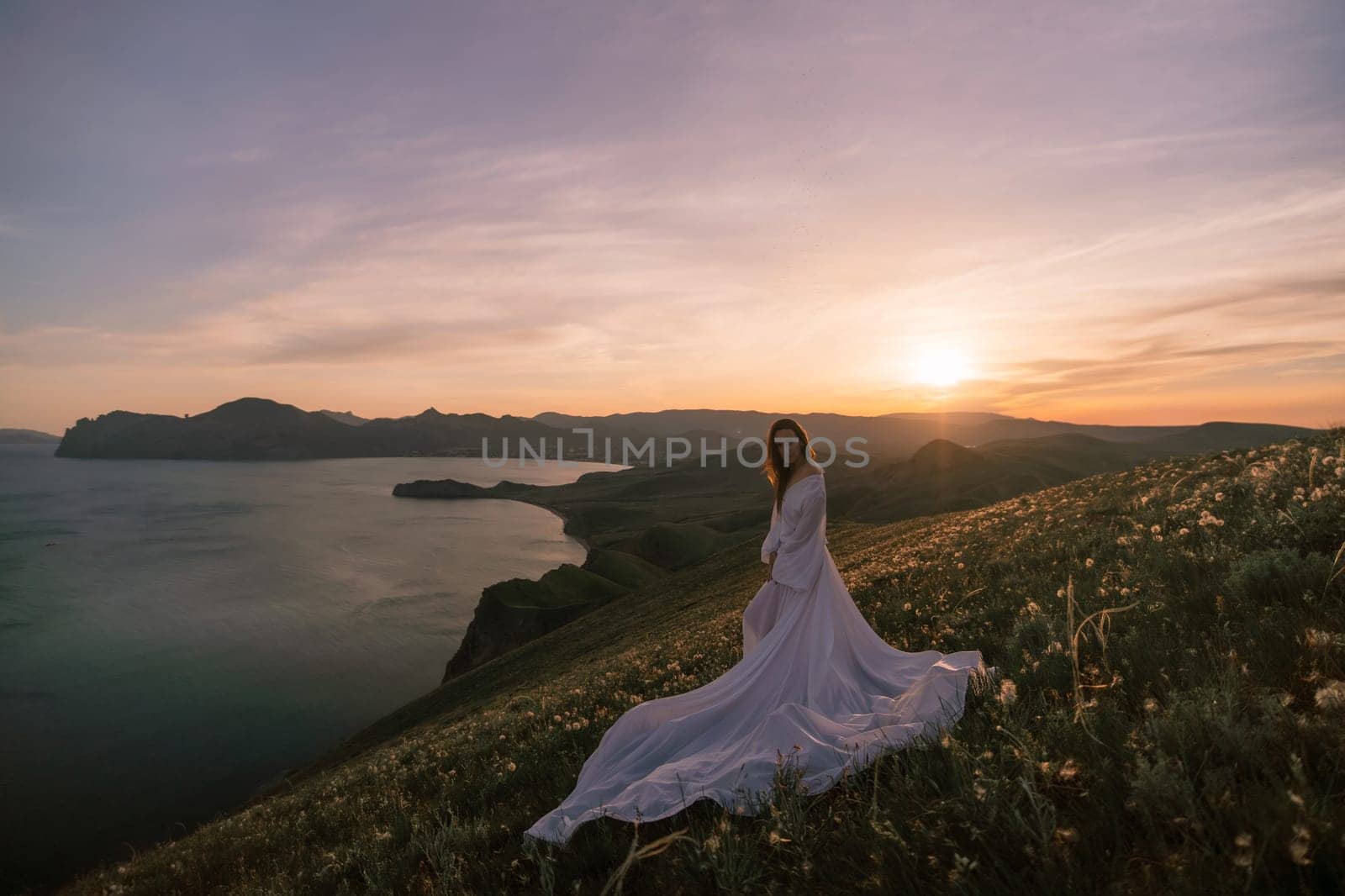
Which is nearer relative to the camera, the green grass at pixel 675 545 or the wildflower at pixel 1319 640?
the wildflower at pixel 1319 640

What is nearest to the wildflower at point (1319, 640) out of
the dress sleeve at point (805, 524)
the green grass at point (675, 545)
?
the dress sleeve at point (805, 524)

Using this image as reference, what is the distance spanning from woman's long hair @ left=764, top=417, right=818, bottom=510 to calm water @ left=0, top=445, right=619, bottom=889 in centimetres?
4980

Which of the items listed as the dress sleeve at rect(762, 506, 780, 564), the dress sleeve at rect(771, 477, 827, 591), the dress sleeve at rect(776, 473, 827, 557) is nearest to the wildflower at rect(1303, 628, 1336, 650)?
the dress sleeve at rect(771, 477, 827, 591)

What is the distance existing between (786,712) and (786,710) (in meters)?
0.04

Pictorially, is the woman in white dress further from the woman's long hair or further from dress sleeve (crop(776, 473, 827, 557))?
the woman's long hair

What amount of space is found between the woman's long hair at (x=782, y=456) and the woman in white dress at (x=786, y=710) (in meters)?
0.45

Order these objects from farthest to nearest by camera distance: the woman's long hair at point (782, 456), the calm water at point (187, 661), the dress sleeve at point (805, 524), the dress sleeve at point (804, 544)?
the calm water at point (187, 661), the woman's long hair at point (782, 456), the dress sleeve at point (805, 524), the dress sleeve at point (804, 544)

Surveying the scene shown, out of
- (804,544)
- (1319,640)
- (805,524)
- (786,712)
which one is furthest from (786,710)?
(1319,640)

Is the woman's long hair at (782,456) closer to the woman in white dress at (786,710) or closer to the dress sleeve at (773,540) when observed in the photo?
the dress sleeve at (773,540)

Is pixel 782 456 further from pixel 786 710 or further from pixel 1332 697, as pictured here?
pixel 1332 697

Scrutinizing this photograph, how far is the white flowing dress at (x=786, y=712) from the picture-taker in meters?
5.28

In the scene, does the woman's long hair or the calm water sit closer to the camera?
the woman's long hair

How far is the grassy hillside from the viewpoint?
2.88 meters

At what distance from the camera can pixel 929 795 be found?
402cm
